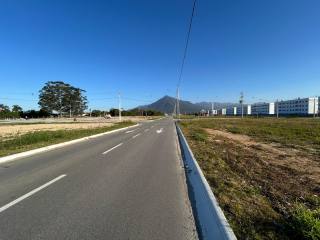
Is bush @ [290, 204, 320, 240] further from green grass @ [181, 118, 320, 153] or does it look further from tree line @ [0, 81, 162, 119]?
tree line @ [0, 81, 162, 119]

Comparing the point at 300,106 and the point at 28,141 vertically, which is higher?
the point at 300,106

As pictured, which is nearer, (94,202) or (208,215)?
(208,215)

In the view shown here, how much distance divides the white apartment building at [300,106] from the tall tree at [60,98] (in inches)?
4210

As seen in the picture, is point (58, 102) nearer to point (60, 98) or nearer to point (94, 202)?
point (60, 98)

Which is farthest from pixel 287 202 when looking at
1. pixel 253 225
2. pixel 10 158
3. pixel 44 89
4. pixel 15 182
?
pixel 44 89

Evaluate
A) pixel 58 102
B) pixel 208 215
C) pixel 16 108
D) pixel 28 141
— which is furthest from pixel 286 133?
pixel 16 108

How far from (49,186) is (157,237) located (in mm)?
3880

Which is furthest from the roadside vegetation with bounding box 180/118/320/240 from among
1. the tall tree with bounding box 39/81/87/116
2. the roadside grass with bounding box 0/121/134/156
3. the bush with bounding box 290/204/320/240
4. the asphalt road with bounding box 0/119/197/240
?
the tall tree with bounding box 39/81/87/116

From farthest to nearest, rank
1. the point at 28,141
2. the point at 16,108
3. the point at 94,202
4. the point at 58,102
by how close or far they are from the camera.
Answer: the point at 16,108 < the point at 58,102 < the point at 28,141 < the point at 94,202

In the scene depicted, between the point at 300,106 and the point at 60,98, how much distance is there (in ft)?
416

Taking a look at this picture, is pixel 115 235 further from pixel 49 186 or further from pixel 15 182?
pixel 15 182

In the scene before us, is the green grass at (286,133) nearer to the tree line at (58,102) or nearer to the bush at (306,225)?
the bush at (306,225)

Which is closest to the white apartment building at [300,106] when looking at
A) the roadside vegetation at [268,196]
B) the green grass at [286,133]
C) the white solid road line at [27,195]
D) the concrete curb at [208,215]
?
the green grass at [286,133]

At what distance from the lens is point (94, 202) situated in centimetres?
573
